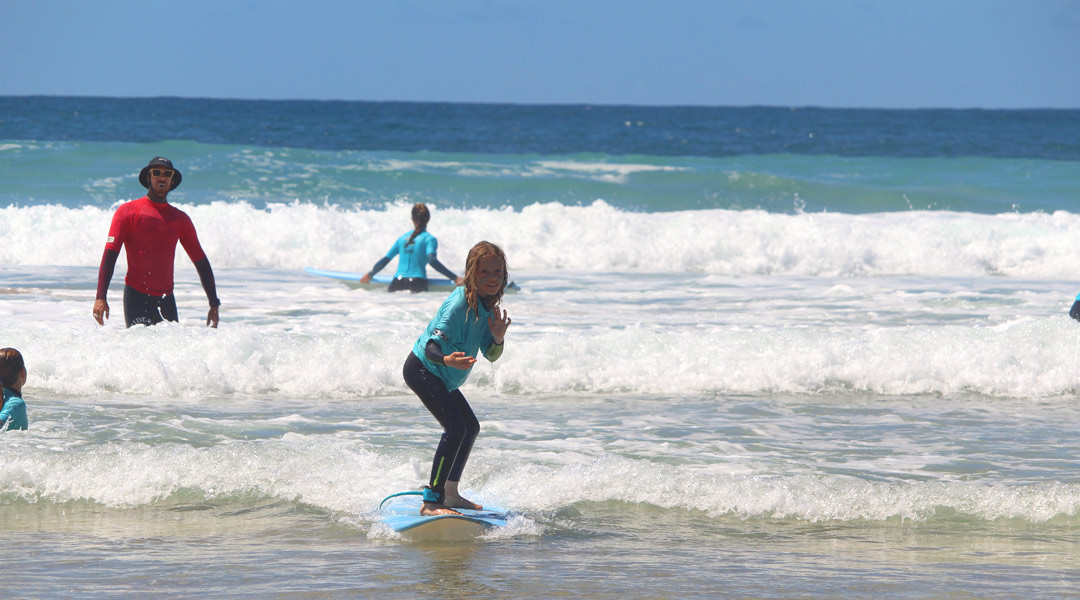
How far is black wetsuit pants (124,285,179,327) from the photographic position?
738 cm

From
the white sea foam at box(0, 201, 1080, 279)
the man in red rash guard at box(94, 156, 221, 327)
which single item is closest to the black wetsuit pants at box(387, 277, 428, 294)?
the white sea foam at box(0, 201, 1080, 279)

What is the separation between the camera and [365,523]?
220 inches

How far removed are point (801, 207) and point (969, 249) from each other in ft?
23.3

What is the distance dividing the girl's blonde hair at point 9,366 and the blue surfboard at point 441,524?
7.82ft

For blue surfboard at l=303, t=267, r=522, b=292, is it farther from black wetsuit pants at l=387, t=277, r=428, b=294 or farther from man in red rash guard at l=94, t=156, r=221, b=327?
man in red rash guard at l=94, t=156, r=221, b=327

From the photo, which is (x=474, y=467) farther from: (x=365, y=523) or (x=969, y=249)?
(x=969, y=249)

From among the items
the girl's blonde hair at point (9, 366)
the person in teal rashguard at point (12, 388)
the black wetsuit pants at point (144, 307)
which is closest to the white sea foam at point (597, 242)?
the black wetsuit pants at point (144, 307)

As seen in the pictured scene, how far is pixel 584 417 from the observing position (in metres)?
8.10

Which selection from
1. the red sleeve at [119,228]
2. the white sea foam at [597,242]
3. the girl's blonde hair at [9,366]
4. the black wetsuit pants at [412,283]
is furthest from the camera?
the white sea foam at [597,242]

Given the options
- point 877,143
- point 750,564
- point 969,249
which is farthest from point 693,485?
point 877,143

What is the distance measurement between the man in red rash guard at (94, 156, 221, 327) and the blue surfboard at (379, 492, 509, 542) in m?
2.64

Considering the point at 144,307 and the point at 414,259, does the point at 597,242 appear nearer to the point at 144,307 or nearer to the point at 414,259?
the point at 414,259

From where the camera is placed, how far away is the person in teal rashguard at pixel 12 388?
20.0ft

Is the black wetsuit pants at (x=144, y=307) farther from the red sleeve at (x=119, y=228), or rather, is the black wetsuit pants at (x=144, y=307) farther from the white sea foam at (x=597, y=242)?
the white sea foam at (x=597, y=242)
